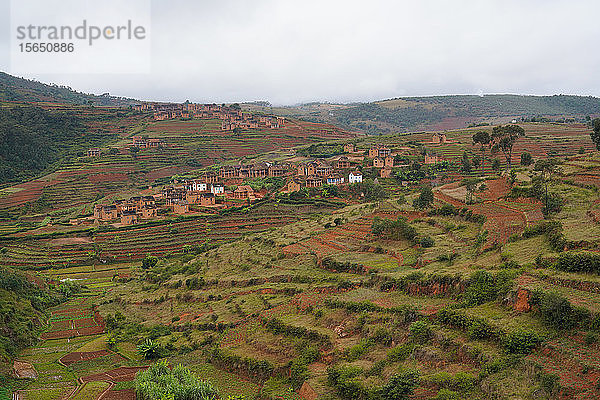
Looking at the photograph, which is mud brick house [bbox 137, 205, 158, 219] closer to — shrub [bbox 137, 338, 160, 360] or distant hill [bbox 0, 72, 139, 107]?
shrub [bbox 137, 338, 160, 360]

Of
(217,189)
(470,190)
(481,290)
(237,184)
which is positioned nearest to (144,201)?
(217,189)

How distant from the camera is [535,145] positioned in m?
69.3

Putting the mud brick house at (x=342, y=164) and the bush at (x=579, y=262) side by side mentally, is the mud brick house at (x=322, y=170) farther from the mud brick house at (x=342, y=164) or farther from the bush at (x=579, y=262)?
the bush at (x=579, y=262)

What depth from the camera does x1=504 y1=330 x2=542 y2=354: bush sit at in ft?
50.0

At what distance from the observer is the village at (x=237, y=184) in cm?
6306

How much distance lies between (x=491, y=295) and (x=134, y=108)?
128091 millimetres

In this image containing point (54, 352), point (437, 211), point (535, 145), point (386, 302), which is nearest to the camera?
point (386, 302)

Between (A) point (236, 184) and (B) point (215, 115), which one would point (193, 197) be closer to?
(A) point (236, 184)

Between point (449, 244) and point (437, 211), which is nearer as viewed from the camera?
point (449, 244)

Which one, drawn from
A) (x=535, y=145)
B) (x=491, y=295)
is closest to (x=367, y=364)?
(x=491, y=295)

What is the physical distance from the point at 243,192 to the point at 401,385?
178 ft

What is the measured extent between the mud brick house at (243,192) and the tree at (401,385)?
5306 centimetres

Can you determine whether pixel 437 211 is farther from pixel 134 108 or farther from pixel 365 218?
pixel 134 108

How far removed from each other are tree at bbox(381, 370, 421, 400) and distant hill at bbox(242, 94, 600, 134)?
14775 centimetres
